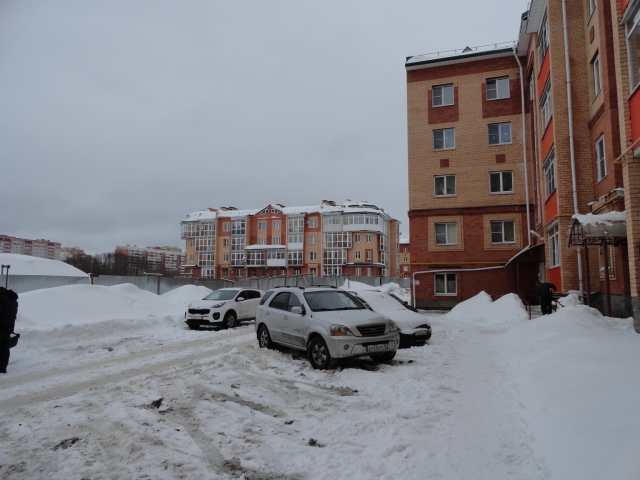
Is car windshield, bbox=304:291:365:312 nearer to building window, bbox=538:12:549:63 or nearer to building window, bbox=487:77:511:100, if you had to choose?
building window, bbox=538:12:549:63

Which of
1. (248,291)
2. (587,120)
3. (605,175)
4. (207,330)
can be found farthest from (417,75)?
(207,330)

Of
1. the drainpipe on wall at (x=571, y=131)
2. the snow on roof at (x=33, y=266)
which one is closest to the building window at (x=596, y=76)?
the drainpipe on wall at (x=571, y=131)

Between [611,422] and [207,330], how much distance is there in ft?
43.8

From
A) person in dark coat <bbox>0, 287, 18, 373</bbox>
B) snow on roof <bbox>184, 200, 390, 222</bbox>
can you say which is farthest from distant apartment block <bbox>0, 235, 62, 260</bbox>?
person in dark coat <bbox>0, 287, 18, 373</bbox>

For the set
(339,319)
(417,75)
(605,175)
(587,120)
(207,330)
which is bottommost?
(207,330)

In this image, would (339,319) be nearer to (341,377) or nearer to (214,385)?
(341,377)

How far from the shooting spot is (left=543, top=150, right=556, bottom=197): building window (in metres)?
17.5

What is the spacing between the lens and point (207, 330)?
603 inches

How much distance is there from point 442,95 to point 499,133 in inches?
164

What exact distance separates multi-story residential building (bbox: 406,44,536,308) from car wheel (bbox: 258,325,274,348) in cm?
1592

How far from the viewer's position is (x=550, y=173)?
18.4m

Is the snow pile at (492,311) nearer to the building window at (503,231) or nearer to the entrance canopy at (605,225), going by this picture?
the entrance canopy at (605,225)

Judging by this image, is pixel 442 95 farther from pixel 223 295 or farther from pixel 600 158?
pixel 223 295

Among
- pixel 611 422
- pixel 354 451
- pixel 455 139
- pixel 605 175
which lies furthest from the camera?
pixel 455 139
